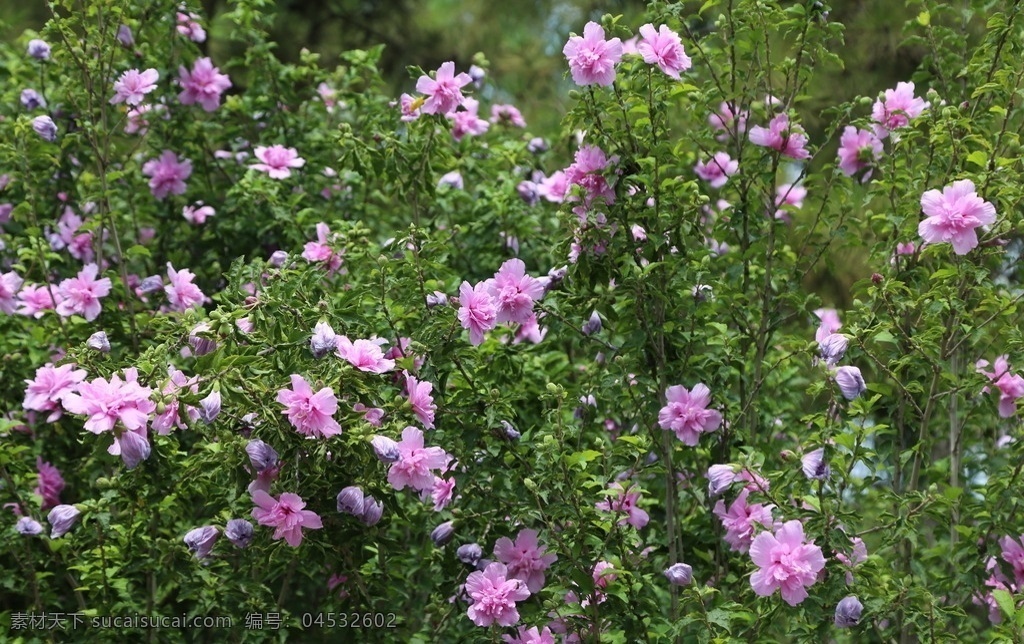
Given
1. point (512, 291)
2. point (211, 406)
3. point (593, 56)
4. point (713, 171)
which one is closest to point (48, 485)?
point (211, 406)

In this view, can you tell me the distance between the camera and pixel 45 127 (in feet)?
9.24

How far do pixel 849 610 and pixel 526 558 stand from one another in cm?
60

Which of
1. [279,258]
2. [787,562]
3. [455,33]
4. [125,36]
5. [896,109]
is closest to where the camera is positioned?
[787,562]

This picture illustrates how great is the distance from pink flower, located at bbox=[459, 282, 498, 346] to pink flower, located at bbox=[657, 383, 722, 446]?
15.8 inches

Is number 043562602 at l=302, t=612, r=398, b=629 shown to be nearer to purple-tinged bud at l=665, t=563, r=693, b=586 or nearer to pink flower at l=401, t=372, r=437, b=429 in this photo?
pink flower at l=401, t=372, r=437, b=429

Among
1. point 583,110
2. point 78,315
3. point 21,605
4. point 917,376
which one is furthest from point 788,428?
point 21,605

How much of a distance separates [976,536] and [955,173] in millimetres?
735

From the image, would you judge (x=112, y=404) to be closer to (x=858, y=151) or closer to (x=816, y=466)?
(x=816, y=466)

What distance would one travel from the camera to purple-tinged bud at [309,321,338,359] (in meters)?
2.10

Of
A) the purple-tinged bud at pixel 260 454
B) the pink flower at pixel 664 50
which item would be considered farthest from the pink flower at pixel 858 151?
the purple-tinged bud at pixel 260 454

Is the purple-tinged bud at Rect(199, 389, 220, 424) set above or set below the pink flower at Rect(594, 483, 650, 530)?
below

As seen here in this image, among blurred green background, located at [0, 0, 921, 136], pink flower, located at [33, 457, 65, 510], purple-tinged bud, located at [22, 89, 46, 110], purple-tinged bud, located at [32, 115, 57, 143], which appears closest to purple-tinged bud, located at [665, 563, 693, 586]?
pink flower, located at [33, 457, 65, 510]

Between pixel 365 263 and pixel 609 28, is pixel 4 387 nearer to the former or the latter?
pixel 365 263

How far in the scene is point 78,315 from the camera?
2.78 meters
